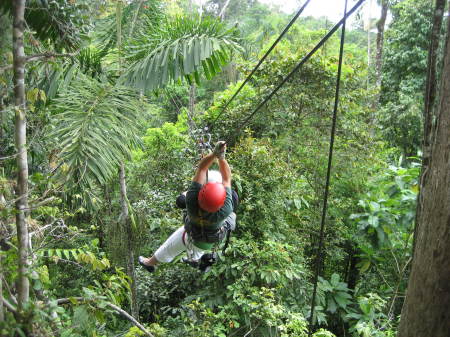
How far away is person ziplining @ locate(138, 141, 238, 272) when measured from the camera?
10.2ft

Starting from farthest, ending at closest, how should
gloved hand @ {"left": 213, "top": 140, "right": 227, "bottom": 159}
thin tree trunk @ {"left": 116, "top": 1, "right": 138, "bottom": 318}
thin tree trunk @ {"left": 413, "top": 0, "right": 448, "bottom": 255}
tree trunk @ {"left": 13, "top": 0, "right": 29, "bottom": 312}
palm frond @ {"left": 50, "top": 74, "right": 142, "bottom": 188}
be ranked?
thin tree trunk @ {"left": 116, "top": 1, "right": 138, "bottom": 318}, palm frond @ {"left": 50, "top": 74, "right": 142, "bottom": 188}, gloved hand @ {"left": 213, "top": 140, "right": 227, "bottom": 159}, tree trunk @ {"left": 13, "top": 0, "right": 29, "bottom": 312}, thin tree trunk @ {"left": 413, "top": 0, "right": 448, "bottom": 255}

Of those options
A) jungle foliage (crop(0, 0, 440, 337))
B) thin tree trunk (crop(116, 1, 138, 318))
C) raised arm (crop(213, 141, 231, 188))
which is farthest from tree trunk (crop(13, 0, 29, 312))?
thin tree trunk (crop(116, 1, 138, 318))

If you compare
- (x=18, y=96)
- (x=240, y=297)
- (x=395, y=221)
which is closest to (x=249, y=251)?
(x=240, y=297)

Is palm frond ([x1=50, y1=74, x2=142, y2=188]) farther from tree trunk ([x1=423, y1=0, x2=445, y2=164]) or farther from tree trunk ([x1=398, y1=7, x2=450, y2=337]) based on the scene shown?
tree trunk ([x1=398, y1=7, x2=450, y2=337])

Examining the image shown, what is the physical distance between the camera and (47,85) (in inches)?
190

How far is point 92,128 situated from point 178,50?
4.87 feet

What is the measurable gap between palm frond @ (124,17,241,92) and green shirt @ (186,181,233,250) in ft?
6.69

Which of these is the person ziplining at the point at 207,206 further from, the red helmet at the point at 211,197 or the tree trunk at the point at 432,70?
the tree trunk at the point at 432,70

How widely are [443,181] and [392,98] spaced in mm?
10782

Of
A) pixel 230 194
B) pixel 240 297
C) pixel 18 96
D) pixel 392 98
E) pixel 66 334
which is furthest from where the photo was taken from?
pixel 392 98

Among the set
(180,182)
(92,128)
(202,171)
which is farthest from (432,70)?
(180,182)

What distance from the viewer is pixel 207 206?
3121 mm

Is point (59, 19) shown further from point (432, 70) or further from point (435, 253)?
point (435, 253)

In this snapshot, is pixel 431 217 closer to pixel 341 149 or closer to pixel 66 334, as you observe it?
pixel 66 334
